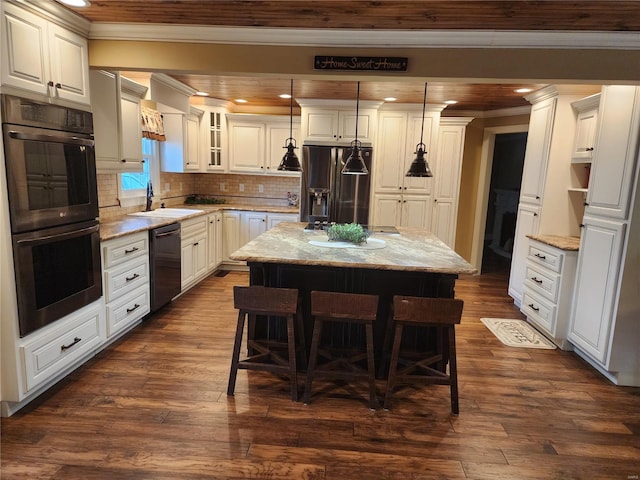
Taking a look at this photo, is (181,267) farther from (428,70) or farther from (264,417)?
(428,70)

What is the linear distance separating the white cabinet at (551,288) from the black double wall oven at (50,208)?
12.2ft

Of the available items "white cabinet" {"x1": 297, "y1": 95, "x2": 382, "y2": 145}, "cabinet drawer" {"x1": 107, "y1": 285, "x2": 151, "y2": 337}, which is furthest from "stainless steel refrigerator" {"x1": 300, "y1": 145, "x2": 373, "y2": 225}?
"cabinet drawer" {"x1": 107, "y1": 285, "x2": 151, "y2": 337}

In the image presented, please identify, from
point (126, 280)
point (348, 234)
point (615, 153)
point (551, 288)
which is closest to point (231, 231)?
point (126, 280)

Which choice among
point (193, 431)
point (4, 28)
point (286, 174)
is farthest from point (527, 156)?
point (4, 28)

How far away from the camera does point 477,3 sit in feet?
7.09

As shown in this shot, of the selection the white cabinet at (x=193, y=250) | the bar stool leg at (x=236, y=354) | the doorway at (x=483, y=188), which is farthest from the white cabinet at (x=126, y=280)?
the doorway at (x=483, y=188)

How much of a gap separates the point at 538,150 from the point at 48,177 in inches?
173

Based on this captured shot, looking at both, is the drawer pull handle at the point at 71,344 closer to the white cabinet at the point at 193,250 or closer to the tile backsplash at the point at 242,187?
the white cabinet at the point at 193,250

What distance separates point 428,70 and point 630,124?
1499mm

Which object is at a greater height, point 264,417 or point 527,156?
point 527,156

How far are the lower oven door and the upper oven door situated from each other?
3.2 inches

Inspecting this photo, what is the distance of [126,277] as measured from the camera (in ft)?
10.7

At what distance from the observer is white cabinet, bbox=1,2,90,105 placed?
2.07 m

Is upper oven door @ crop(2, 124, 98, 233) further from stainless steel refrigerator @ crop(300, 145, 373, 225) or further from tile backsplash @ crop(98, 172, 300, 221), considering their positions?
tile backsplash @ crop(98, 172, 300, 221)
